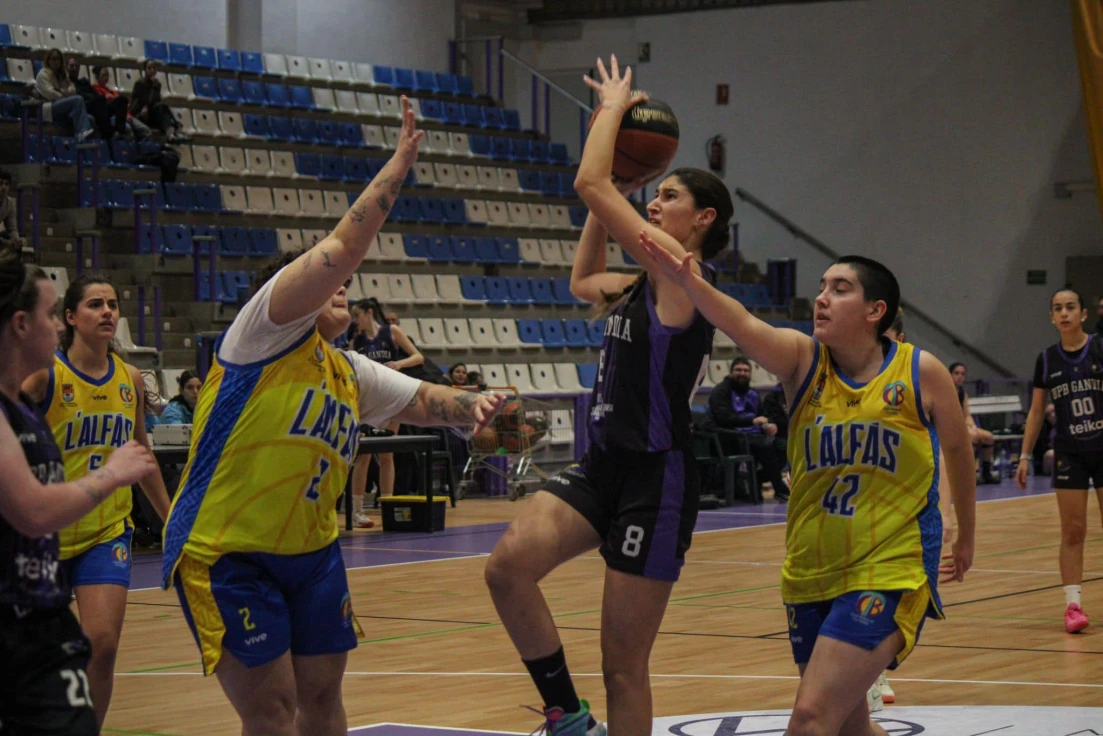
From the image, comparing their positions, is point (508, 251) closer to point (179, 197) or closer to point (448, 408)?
point (179, 197)

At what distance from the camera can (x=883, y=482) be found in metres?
4.00

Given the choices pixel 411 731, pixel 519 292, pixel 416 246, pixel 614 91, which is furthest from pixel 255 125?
pixel 614 91

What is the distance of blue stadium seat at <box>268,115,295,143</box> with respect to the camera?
19.3m

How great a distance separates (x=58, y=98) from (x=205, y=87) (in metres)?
3.13

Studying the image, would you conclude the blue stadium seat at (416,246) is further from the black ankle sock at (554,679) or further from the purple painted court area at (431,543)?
the black ankle sock at (554,679)

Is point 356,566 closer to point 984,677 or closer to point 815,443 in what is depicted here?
point 984,677

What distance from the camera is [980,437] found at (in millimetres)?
17281

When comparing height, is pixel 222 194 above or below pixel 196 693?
above

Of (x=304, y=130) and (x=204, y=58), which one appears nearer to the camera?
(x=304, y=130)

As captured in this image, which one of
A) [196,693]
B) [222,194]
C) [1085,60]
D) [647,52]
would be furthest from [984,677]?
[647,52]

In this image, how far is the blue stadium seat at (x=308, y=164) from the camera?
19.0m

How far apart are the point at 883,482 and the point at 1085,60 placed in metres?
17.0

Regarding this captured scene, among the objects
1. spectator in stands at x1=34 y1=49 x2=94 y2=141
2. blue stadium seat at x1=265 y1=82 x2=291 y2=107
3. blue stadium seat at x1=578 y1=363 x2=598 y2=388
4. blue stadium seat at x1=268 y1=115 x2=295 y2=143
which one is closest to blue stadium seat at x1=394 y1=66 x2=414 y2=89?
blue stadium seat at x1=265 y1=82 x2=291 y2=107

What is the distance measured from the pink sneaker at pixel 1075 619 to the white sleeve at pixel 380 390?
480 cm
